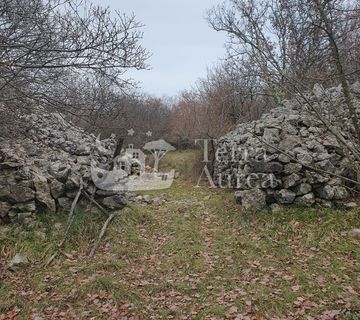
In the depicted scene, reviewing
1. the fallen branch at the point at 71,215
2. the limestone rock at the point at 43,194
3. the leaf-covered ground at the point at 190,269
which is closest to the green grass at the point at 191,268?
the leaf-covered ground at the point at 190,269

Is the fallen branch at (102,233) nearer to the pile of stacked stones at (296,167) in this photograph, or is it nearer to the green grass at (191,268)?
the green grass at (191,268)

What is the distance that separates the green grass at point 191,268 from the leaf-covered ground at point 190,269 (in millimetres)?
14

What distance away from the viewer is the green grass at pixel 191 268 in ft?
14.1

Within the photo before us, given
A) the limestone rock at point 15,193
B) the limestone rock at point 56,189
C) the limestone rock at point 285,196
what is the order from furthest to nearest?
the limestone rock at point 285,196 → the limestone rock at point 56,189 → the limestone rock at point 15,193

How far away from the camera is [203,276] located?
5043 mm

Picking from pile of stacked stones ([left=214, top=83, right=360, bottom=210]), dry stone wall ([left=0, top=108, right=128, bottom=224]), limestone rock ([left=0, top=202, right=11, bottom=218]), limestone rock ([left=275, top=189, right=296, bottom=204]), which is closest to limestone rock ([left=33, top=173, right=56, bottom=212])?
dry stone wall ([left=0, top=108, right=128, bottom=224])

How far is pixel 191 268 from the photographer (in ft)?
17.4

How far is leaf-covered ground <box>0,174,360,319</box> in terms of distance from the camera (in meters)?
4.29

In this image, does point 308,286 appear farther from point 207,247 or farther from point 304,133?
point 304,133

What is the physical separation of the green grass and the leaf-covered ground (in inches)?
0.5

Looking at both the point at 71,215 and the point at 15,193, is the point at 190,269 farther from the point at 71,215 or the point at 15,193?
the point at 15,193

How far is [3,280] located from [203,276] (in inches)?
111

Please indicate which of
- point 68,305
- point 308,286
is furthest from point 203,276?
point 68,305

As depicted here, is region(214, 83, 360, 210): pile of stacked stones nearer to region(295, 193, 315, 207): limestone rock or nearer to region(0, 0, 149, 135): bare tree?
region(295, 193, 315, 207): limestone rock
